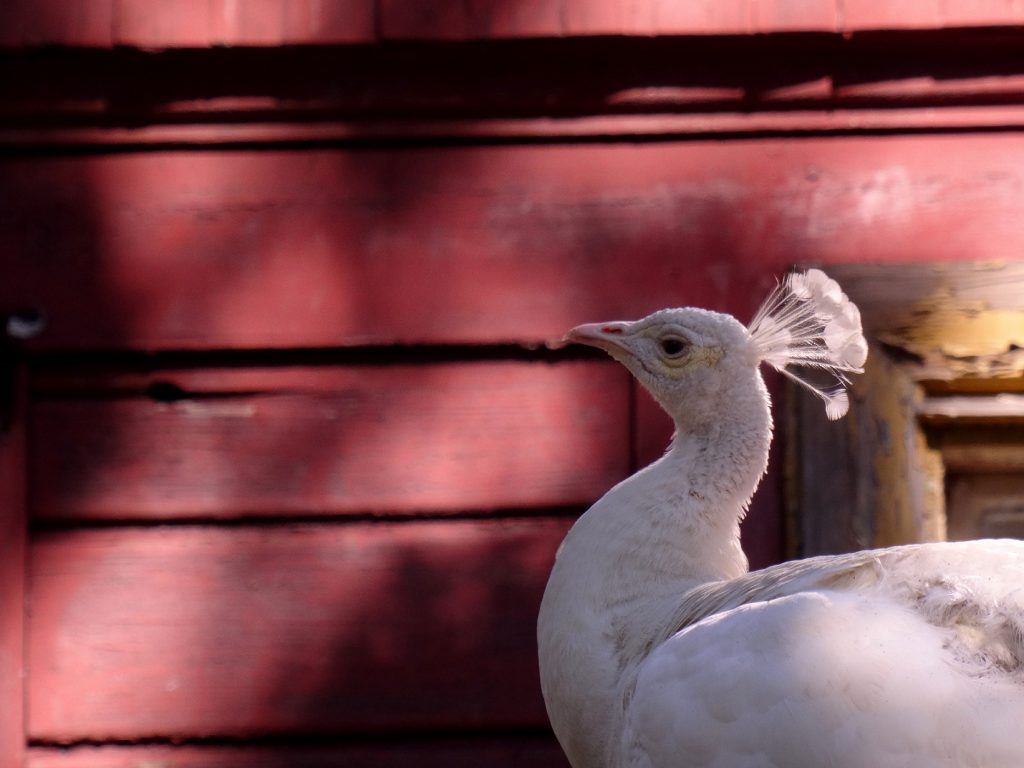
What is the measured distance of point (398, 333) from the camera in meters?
2.43

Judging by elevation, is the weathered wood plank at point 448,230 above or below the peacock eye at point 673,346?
above

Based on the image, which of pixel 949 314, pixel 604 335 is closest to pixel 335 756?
pixel 604 335

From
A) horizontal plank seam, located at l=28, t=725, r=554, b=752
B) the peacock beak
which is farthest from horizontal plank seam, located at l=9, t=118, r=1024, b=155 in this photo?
horizontal plank seam, located at l=28, t=725, r=554, b=752

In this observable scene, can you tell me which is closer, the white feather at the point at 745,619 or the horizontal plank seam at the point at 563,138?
the white feather at the point at 745,619

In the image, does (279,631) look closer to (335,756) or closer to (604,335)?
(335,756)

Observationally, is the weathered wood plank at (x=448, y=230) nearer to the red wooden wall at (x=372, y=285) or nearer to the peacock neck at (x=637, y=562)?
the red wooden wall at (x=372, y=285)

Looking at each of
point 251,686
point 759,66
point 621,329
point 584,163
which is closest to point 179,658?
point 251,686

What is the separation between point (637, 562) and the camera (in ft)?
6.36

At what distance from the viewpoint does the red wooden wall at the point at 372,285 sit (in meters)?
2.38

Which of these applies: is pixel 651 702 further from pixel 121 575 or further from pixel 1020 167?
pixel 1020 167

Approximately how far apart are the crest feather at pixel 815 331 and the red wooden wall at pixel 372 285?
301 mm

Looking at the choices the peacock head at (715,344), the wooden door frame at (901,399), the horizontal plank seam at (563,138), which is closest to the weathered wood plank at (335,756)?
the wooden door frame at (901,399)

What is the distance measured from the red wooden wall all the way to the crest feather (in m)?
0.30

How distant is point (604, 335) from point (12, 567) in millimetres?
1191
